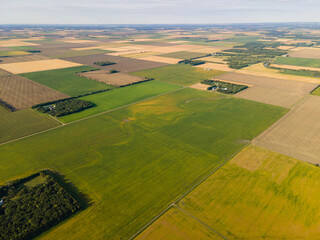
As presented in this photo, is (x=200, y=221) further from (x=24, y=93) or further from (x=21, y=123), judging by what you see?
(x=24, y=93)

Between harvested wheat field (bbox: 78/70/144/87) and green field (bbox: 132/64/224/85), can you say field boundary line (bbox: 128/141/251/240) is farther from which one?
harvested wheat field (bbox: 78/70/144/87)

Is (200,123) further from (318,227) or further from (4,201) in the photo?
(4,201)

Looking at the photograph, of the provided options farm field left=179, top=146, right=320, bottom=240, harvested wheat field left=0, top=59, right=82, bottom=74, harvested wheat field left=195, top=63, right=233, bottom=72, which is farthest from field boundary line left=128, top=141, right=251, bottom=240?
harvested wheat field left=0, top=59, right=82, bottom=74

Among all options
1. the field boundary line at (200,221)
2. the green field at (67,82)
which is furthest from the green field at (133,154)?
the green field at (67,82)

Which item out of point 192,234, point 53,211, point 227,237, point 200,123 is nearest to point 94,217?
point 53,211

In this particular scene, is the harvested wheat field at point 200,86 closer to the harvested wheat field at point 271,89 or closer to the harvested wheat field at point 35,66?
the harvested wheat field at point 271,89
